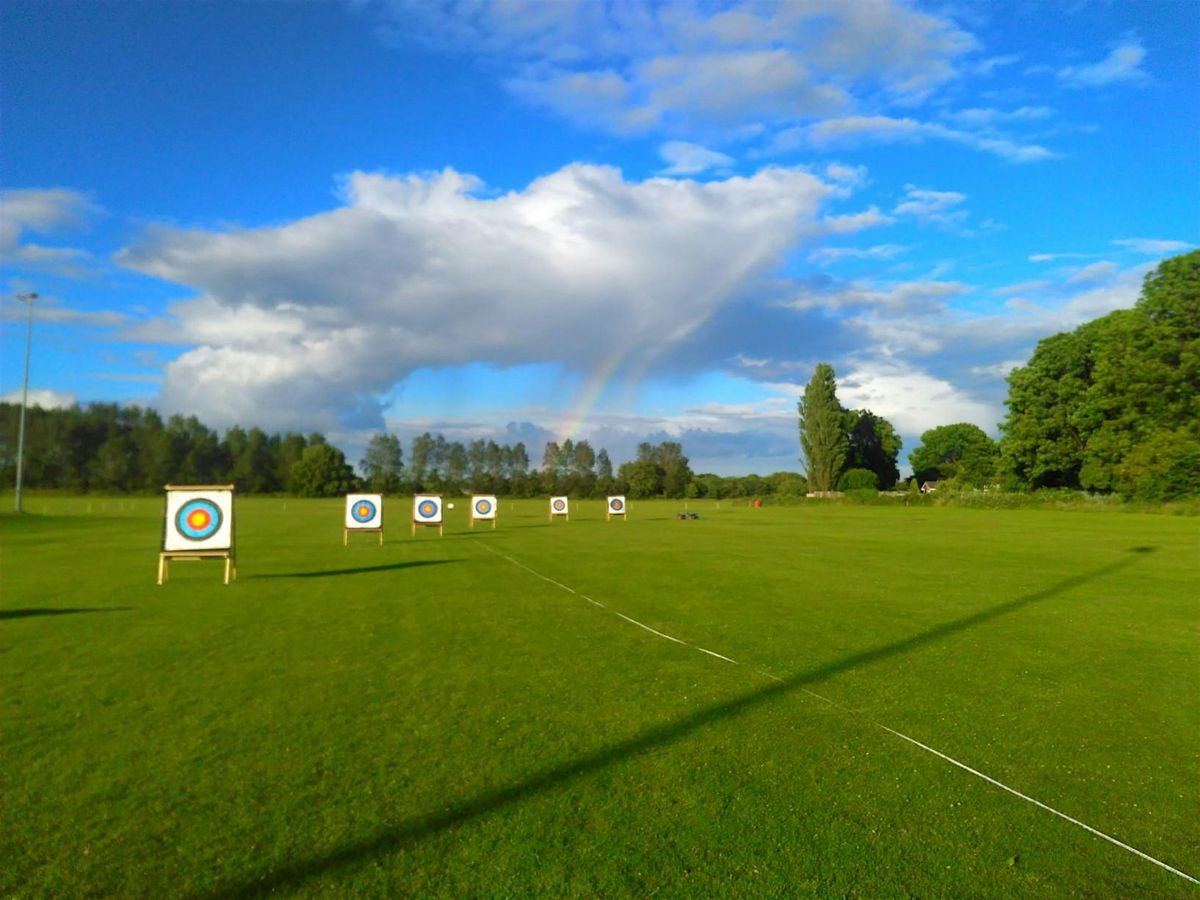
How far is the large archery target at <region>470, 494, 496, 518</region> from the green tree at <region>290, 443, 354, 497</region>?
86.8m

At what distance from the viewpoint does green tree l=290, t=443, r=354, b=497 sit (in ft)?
407

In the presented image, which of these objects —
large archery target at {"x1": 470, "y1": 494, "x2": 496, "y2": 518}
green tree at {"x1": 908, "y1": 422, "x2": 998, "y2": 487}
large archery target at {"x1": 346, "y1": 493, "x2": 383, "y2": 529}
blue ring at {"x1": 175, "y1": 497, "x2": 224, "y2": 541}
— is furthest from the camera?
green tree at {"x1": 908, "y1": 422, "x2": 998, "y2": 487}

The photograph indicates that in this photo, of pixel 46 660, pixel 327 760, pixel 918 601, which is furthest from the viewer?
pixel 918 601

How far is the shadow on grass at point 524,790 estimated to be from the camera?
4.25 meters

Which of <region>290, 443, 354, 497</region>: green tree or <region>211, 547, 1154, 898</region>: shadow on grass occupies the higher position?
<region>290, 443, 354, 497</region>: green tree

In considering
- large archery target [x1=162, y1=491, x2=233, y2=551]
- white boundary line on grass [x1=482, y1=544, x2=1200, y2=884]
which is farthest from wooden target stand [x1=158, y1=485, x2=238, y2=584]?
white boundary line on grass [x1=482, y1=544, x2=1200, y2=884]

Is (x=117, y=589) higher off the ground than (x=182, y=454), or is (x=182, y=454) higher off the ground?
(x=182, y=454)

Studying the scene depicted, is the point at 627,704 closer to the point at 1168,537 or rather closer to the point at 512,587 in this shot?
the point at 512,587

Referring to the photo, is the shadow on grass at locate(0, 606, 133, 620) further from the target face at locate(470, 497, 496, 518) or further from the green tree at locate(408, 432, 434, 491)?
the green tree at locate(408, 432, 434, 491)

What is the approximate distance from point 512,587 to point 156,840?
12.3 m

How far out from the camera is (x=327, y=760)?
600 cm

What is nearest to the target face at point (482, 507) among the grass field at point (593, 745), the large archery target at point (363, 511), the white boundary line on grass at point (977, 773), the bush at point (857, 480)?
the large archery target at point (363, 511)

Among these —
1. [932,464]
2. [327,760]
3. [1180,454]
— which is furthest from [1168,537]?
[932,464]

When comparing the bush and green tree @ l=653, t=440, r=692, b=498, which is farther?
green tree @ l=653, t=440, r=692, b=498
